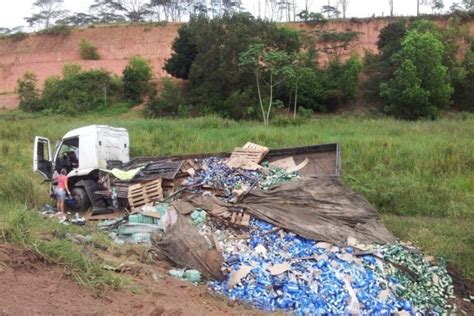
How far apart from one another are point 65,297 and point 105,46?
5331 cm

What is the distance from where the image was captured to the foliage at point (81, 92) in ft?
125

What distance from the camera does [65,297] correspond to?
16.1 ft

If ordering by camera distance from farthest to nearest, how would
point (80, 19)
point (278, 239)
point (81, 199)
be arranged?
point (80, 19)
point (81, 199)
point (278, 239)

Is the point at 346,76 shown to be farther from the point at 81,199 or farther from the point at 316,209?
the point at 316,209

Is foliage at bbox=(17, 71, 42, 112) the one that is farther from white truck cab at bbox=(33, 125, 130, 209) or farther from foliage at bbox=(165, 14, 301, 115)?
white truck cab at bbox=(33, 125, 130, 209)

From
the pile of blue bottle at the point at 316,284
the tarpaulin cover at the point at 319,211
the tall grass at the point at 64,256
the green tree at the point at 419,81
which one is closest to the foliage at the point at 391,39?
the green tree at the point at 419,81

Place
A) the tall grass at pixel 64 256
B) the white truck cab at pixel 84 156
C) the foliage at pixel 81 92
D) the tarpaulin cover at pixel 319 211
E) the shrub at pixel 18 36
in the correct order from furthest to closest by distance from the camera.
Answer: the shrub at pixel 18 36
the foliage at pixel 81 92
the white truck cab at pixel 84 156
the tarpaulin cover at pixel 319 211
the tall grass at pixel 64 256

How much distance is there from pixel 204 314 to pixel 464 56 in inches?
1556

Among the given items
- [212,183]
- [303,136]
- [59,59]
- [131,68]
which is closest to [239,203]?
[212,183]

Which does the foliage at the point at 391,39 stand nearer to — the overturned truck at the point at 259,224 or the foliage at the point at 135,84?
the foliage at the point at 135,84

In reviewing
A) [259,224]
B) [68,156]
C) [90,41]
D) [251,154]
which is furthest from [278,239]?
[90,41]

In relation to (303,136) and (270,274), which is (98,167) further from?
(303,136)

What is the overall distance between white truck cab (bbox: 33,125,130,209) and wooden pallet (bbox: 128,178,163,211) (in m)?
1.26

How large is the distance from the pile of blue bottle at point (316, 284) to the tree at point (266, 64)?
20.7 meters
